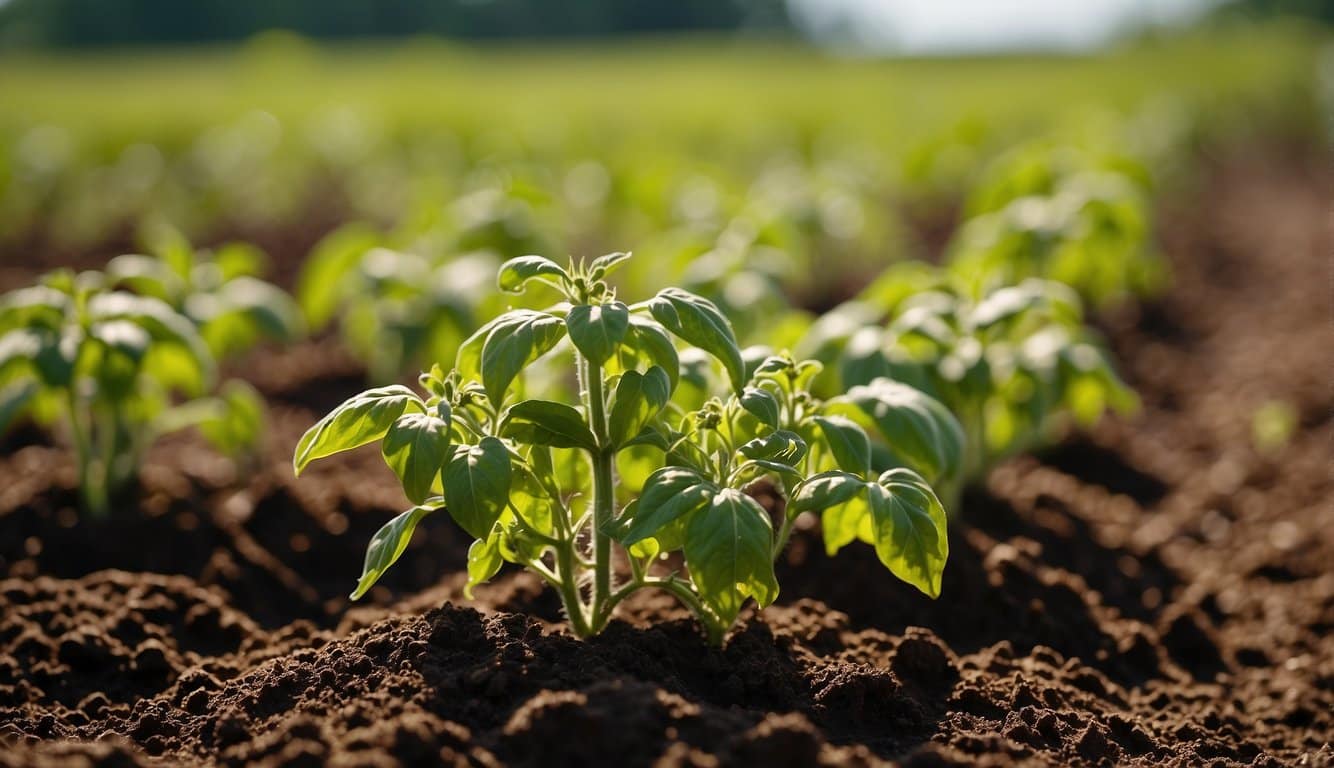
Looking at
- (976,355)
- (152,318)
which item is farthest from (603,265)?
(152,318)

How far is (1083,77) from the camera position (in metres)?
23.4

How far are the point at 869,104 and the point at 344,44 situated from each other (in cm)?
3837

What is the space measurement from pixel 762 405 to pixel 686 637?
0.68 meters

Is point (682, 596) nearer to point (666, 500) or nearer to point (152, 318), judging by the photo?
point (666, 500)

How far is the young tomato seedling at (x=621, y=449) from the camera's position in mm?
2217

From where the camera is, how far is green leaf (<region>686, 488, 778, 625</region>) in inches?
87.1

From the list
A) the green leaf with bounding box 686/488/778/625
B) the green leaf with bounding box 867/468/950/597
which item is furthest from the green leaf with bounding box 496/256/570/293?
the green leaf with bounding box 867/468/950/597

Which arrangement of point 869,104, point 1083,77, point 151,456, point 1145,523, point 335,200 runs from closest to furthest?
point 1145,523, point 151,456, point 335,200, point 869,104, point 1083,77

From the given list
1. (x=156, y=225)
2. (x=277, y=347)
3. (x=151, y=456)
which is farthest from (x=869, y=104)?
(x=151, y=456)

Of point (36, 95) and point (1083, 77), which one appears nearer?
point (36, 95)

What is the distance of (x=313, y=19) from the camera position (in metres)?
54.0

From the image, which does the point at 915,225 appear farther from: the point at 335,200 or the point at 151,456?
the point at 151,456

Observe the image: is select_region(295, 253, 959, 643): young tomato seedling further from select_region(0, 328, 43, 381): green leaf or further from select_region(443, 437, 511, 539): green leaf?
select_region(0, 328, 43, 381): green leaf

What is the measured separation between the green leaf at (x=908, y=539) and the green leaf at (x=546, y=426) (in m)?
0.61
